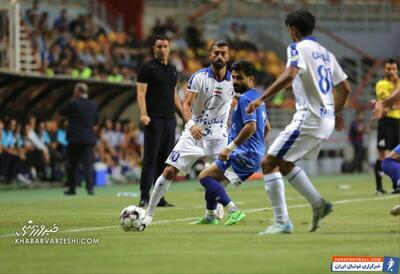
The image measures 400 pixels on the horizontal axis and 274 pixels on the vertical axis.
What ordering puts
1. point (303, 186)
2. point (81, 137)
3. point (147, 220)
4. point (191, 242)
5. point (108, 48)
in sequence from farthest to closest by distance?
point (108, 48) → point (81, 137) → point (147, 220) → point (303, 186) → point (191, 242)

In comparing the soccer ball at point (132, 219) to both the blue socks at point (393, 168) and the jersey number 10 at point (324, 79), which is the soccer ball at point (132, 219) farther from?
the blue socks at point (393, 168)

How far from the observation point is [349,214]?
14898mm

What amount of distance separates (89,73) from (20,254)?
19993mm

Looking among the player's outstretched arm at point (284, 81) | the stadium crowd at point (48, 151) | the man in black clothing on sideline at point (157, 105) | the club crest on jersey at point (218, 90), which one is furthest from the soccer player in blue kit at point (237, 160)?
the stadium crowd at point (48, 151)

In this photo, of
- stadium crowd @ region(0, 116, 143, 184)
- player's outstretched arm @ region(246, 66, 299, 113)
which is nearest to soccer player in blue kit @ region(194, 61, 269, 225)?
player's outstretched arm @ region(246, 66, 299, 113)

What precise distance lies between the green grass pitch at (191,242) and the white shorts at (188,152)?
744 millimetres

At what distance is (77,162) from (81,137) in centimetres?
54

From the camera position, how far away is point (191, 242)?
10609 millimetres

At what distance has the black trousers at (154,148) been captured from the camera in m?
15.8

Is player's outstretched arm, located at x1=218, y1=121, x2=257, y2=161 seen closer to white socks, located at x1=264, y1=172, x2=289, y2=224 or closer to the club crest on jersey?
white socks, located at x1=264, y1=172, x2=289, y2=224

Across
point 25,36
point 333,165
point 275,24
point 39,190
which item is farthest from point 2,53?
point 275,24

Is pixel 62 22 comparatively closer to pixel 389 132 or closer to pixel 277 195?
pixel 389 132

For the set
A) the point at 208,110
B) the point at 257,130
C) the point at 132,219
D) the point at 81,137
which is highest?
the point at 208,110

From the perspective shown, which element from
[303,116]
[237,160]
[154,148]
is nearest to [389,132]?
[154,148]
